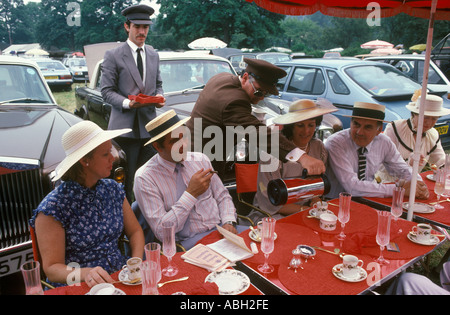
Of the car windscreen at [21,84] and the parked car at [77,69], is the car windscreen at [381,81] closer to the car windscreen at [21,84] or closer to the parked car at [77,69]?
the car windscreen at [21,84]

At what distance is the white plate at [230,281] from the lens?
179 centimetres

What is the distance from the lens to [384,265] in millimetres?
2037

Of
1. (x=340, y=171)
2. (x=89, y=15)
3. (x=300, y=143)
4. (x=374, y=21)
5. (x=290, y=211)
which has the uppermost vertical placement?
(x=89, y=15)

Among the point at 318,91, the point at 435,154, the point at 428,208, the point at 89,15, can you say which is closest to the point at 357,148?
the point at 428,208

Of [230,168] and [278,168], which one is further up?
[278,168]

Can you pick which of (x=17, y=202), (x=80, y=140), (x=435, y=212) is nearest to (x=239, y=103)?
(x=80, y=140)

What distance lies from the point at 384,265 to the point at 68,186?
2.03m

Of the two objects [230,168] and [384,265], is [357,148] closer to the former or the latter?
[230,168]

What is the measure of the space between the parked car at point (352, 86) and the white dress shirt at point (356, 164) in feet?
8.47

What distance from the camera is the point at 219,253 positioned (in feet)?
7.04

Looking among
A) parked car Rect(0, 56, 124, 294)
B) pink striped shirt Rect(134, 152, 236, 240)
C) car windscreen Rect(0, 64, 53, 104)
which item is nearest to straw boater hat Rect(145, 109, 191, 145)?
pink striped shirt Rect(134, 152, 236, 240)

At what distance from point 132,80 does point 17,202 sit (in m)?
1.95

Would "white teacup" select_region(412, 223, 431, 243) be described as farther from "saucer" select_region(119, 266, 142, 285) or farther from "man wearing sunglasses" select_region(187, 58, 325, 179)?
"saucer" select_region(119, 266, 142, 285)

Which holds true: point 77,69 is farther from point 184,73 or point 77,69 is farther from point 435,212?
point 435,212
